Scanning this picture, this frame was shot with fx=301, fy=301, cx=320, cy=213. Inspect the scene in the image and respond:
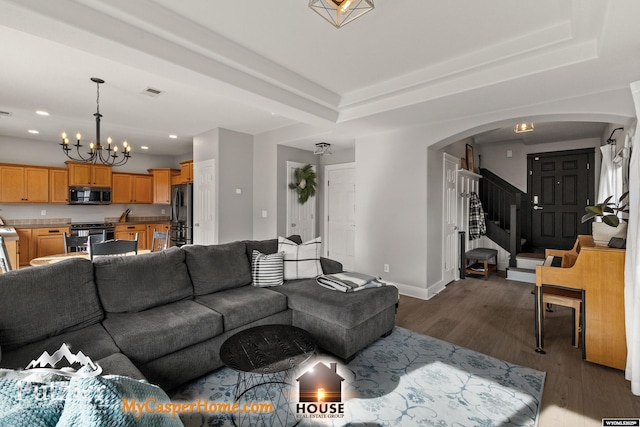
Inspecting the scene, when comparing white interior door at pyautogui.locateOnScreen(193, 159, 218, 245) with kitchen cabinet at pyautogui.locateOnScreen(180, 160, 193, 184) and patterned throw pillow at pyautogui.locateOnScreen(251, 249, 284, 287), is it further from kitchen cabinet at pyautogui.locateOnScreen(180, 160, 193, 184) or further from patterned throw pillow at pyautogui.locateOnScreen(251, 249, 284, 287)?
patterned throw pillow at pyautogui.locateOnScreen(251, 249, 284, 287)

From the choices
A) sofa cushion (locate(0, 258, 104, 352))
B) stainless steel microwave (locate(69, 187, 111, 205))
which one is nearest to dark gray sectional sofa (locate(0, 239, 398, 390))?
sofa cushion (locate(0, 258, 104, 352))

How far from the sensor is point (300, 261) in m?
3.27

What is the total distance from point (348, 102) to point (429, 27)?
58.6 inches

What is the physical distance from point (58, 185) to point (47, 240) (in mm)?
1169

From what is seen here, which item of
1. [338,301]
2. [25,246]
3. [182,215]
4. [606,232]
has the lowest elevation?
[338,301]

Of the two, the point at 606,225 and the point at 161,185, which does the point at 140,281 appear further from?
the point at 161,185

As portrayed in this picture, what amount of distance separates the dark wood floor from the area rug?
0.16 metres

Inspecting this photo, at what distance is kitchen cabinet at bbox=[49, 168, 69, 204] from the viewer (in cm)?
622

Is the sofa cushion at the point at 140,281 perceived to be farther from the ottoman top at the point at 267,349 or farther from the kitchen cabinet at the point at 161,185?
the kitchen cabinet at the point at 161,185

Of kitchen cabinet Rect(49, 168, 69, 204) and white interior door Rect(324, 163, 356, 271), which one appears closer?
white interior door Rect(324, 163, 356, 271)

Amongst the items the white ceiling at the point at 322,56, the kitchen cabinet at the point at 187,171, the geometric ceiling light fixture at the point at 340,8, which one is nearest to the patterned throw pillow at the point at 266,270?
the white ceiling at the point at 322,56

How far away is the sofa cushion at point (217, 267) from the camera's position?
279cm

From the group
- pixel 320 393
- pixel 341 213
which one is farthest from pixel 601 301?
pixel 341 213

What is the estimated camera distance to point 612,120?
301cm
